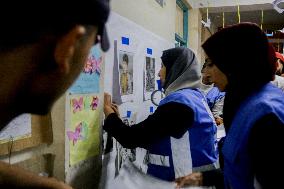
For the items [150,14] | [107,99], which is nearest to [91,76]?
[107,99]

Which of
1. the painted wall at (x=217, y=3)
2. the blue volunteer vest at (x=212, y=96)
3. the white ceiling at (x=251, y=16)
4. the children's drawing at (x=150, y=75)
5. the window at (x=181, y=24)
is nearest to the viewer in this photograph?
the children's drawing at (x=150, y=75)

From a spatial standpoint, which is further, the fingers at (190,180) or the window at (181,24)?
the window at (181,24)

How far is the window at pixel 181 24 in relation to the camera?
3.96 meters

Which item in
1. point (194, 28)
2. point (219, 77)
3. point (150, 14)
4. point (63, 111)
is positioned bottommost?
point (63, 111)

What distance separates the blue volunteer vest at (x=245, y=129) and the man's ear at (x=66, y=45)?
2.27 ft

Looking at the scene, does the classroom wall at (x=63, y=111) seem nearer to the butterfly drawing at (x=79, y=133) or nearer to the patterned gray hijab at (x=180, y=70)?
the butterfly drawing at (x=79, y=133)

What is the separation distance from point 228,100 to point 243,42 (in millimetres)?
220

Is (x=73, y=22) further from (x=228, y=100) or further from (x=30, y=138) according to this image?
(x=228, y=100)

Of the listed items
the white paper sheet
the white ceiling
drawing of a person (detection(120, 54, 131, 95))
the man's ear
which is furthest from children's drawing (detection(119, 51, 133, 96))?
the white ceiling

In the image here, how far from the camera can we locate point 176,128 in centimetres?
156

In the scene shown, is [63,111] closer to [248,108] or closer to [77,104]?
[77,104]

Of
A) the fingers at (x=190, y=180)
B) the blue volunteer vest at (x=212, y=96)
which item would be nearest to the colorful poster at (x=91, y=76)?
the fingers at (x=190, y=180)

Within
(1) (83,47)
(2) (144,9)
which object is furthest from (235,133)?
(2) (144,9)

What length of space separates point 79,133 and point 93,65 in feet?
0.91
